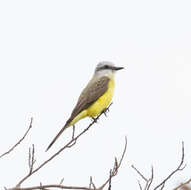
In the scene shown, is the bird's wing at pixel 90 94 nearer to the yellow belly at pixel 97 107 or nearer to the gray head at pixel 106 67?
the yellow belly at pixel 97 107

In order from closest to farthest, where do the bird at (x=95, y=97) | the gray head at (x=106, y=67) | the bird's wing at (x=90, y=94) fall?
the bird at (x=95, y=97) < the bird's wing at (x=90, y=94) < the gray head at (x=106, y=67)

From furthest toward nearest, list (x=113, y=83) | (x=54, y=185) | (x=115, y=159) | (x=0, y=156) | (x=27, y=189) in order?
1. (x=113, y=83)
2. (x=115, y=159)
3. (x=0, y=156)
4. (x=54, y=185)
5. (x=27, y=189)

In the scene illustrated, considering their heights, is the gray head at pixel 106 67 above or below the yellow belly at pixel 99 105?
above

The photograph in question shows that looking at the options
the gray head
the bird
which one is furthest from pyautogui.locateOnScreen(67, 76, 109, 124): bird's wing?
the gray head

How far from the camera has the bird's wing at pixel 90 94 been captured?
7.82 m

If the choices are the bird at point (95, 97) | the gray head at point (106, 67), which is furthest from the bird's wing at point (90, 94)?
the gray head at point (106, 67)

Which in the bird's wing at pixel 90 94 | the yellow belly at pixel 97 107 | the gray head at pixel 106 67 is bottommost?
the yellow belly at pixel 97 107

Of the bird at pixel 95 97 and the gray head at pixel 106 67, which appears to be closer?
the bird at pixel 95 97

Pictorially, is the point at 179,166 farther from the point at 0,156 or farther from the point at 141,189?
the point at 0,156

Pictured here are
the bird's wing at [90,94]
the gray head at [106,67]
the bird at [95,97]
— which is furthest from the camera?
the gray head at [106,67]

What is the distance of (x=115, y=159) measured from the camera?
4.34 m

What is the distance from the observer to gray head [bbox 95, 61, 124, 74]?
891 centimetres

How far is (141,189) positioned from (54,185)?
1133mm

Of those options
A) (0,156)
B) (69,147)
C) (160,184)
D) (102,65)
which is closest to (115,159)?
(69,147)
